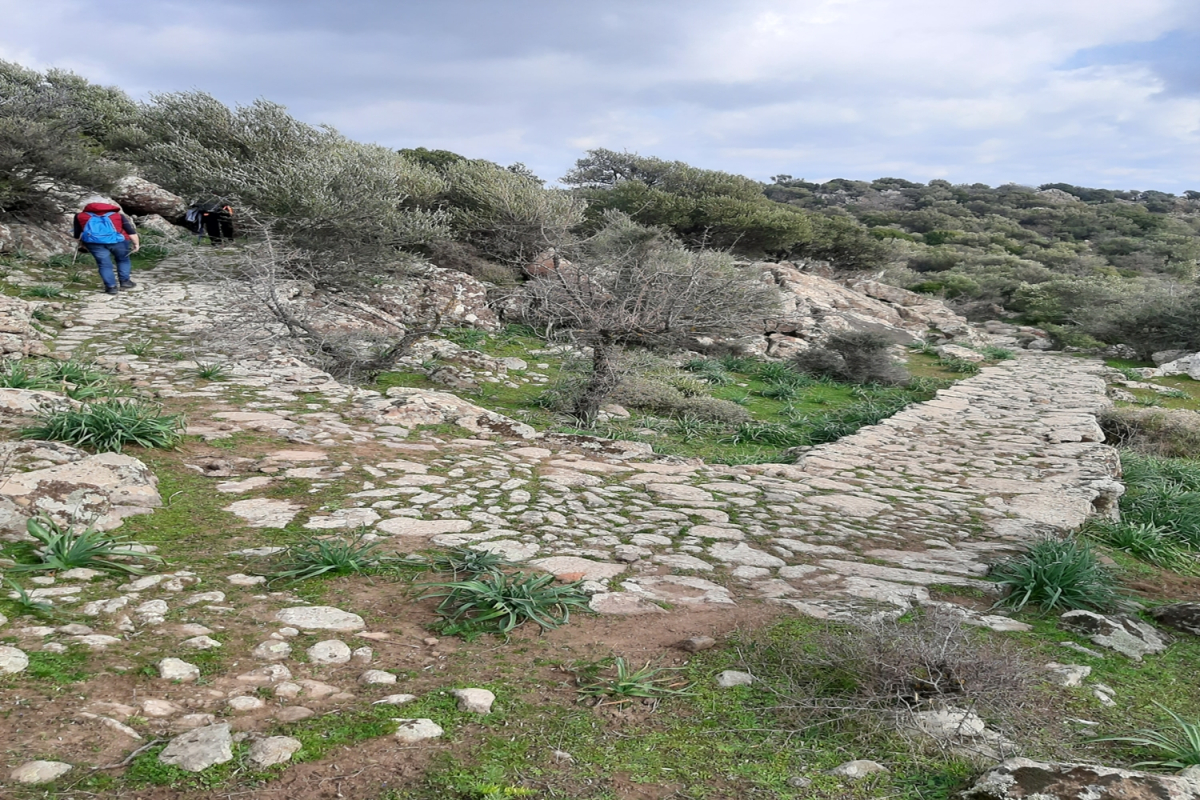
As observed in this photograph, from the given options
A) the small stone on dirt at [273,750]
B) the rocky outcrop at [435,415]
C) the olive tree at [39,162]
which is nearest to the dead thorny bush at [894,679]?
the small stone on dirt at [273,750]

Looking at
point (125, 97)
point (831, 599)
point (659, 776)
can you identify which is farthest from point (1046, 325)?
point (125, 97)

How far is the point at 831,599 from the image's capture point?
3131 millimetres

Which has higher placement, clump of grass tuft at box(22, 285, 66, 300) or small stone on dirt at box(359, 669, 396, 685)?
clump of grass tuft at box(22, 285, 66, 300)

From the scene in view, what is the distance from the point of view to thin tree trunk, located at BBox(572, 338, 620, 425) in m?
7.32

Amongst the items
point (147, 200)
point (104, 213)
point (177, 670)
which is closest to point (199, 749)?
point (177, 670)

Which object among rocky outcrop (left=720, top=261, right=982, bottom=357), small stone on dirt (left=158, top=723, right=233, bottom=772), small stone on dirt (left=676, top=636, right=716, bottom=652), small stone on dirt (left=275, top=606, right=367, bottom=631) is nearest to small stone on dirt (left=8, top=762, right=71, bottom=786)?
small stone on dirt (left=158, top=723, right=233, bottom=772)

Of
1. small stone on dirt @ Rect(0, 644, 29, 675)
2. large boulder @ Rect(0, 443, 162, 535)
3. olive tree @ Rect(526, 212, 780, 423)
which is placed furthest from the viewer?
olive tree @ Rect(526, 212, 780, 423)

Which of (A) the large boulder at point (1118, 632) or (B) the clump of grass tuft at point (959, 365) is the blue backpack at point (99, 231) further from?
(B) the clump of grass tuft at point (959, 365)

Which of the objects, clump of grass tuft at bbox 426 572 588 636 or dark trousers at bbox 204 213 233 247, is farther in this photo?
dark trousers at bbox 204 213 233 247

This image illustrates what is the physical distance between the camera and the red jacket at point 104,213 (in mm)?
9773

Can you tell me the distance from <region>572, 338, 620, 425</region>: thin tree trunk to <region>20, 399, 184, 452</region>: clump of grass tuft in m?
3.86

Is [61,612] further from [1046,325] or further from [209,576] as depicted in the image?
[1046,325]

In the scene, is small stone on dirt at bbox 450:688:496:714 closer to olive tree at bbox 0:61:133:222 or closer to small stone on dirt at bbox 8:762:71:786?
small stone on dirt at bbox 8:762:71:786

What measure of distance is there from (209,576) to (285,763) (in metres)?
1.35
